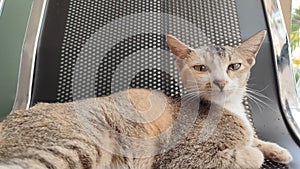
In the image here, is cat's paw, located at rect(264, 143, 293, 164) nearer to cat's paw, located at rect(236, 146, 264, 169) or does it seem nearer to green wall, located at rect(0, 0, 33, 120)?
cat's paw, located at rect(236, 146, 264, 169)

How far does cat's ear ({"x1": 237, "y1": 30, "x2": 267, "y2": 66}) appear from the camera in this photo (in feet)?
2.46

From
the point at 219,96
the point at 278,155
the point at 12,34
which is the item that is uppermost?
the point at 12,34

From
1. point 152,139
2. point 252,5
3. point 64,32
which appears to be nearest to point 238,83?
point 152,139

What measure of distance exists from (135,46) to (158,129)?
0.78 ft

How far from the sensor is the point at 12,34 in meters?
1.07

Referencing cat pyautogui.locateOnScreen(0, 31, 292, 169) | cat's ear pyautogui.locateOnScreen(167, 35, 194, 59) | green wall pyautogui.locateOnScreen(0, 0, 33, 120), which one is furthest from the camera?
green wall pyautogui.locateOnScreen(0, 0, 33, 120)

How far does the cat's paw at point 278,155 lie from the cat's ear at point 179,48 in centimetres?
21

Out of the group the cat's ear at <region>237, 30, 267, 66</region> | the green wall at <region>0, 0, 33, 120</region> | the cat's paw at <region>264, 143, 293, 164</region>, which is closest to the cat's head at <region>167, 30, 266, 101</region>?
the cat's ear at <region>237, 30, 267, 66</region>

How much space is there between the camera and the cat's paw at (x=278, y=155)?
2.28ft

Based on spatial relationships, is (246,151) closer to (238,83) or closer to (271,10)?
(238,83)

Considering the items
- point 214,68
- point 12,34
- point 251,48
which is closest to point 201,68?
point 214,68

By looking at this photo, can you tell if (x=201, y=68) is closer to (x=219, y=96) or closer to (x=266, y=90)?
(x=219, y=96)

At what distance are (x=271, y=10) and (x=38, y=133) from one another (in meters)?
0.59

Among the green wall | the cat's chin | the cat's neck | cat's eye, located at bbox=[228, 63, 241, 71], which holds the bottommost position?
the cat's neck
